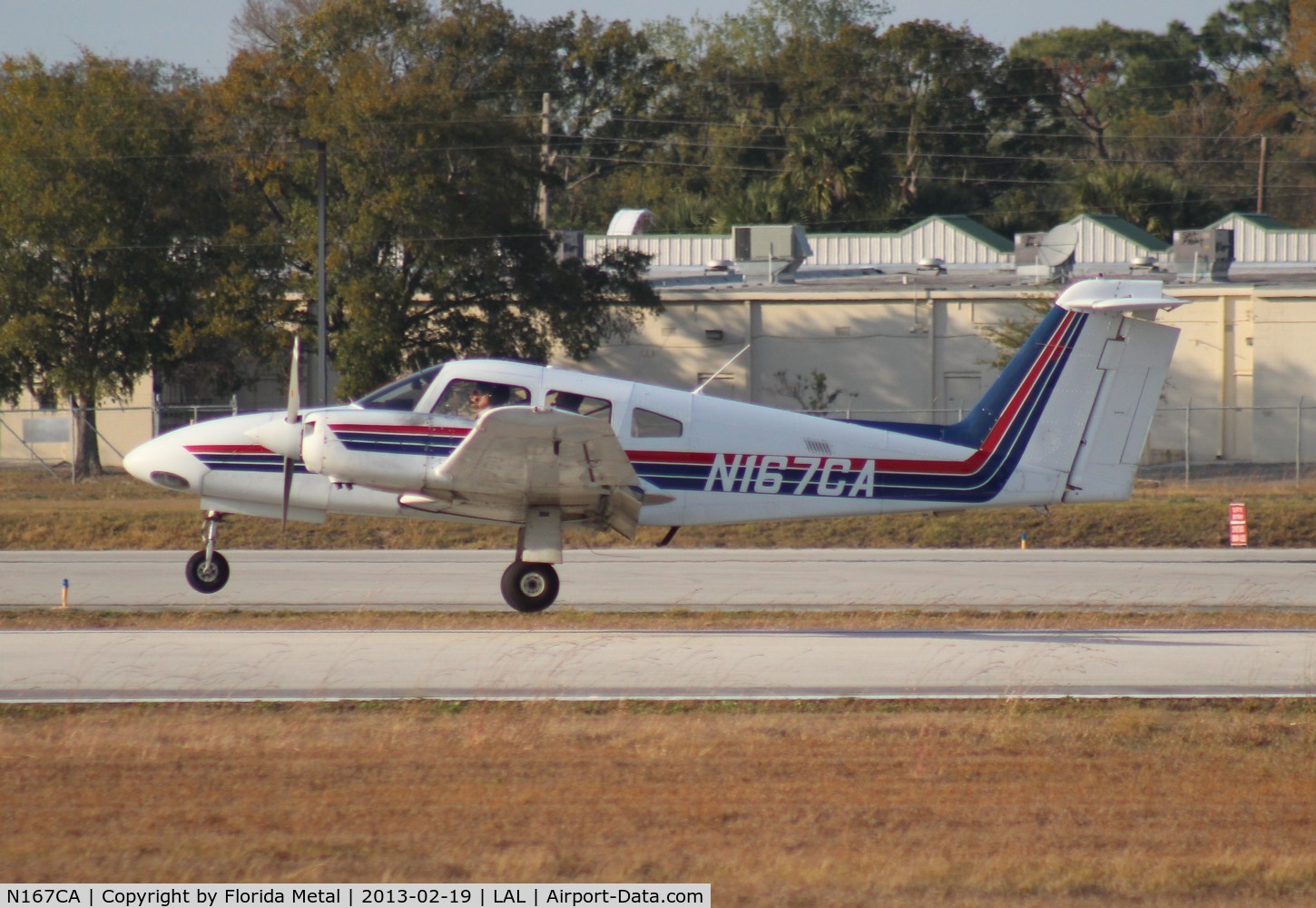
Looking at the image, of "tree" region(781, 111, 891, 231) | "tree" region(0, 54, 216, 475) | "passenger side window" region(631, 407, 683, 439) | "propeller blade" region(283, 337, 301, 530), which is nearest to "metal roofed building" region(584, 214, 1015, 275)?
"tree" region(781, 111, 891, 231)

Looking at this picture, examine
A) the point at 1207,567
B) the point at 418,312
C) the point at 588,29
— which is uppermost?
the point at 588,29

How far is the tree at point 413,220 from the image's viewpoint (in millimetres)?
32969

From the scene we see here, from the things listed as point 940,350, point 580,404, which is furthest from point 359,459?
point 940,350

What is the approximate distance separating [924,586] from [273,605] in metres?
8.10

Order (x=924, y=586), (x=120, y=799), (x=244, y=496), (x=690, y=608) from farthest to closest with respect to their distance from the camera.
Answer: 1. (x=924, y=586)
2. (x=690, y=608)
3. (x=244, y=496)
4. (x=120, y=799)

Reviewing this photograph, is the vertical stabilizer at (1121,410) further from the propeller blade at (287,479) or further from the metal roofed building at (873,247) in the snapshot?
the metal roofed building at (873,247)

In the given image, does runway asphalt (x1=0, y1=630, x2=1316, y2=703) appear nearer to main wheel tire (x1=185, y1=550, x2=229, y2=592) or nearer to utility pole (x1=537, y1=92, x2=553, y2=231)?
main wheel tire (x1=185, y1=550, x2=229, y2=592)

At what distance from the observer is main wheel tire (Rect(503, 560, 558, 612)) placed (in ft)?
45.3

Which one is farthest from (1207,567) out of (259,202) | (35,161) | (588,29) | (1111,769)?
(588,29)

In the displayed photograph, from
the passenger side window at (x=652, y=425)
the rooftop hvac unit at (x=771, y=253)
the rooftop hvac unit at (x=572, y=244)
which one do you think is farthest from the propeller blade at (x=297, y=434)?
the rooftop hvac unit at (x=771, y=253)

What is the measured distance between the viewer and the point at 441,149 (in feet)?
108

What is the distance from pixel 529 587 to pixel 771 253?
28872 millimetres

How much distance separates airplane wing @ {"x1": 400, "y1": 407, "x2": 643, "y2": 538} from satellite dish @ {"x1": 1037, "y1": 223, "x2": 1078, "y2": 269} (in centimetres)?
2833

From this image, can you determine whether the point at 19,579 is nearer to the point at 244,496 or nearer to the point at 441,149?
the point at 244,496
